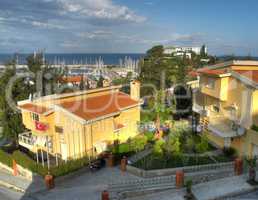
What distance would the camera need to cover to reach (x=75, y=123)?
21.7 m

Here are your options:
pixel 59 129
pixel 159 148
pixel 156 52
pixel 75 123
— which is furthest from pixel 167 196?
pixel 156 52

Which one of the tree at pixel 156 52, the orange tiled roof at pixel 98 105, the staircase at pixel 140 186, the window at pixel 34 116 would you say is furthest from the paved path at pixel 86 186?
the tree at pixel 156 52

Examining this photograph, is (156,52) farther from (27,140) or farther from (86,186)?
(86,186)

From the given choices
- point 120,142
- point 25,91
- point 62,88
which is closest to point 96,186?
point 120,142

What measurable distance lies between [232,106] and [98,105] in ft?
39.1

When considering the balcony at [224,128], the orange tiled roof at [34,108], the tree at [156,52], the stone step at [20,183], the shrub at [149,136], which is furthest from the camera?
the tree at [156,52]

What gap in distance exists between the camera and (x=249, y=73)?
21.3 m

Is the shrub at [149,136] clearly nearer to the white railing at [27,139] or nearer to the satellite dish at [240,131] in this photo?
the satellite dish at [240,131]

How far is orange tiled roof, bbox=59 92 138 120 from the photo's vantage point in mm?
22411

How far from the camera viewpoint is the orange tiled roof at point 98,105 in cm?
2241

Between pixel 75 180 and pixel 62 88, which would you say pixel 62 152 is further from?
pixel 62 88

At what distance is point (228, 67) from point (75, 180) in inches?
664

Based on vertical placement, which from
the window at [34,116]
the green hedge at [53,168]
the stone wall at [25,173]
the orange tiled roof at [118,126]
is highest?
the window at [34,116]

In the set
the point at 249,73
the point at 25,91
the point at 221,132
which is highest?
the point at 249,73
